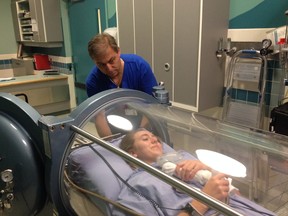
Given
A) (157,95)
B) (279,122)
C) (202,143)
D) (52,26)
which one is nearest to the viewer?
(202,143)

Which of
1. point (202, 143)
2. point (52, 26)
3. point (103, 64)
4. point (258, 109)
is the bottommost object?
point (258, 109)

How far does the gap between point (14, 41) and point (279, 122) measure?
16.3 feet

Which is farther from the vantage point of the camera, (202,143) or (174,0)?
(174,0)

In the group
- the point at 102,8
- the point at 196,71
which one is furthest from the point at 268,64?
the point at 102,8

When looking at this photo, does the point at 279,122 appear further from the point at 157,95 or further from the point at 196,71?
the point at 157,95

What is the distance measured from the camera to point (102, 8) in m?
3.62

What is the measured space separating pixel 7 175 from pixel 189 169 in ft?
1.98

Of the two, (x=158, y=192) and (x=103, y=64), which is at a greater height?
(x=103, y=64)

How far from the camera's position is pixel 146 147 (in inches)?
42.4

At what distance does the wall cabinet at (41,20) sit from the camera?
13.9 feet

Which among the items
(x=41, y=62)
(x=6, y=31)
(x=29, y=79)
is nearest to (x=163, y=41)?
(x=29, y=79)

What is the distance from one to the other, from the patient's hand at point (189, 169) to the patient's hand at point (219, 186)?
0.05 m

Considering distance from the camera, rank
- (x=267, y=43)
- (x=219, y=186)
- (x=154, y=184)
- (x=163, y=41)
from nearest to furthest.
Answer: (x=219, y=186) → (x=154, y=184) → (x=267, y=43) → (x=163, y=41)

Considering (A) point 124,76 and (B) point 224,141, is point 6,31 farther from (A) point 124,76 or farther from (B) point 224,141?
(B) point 224,141
